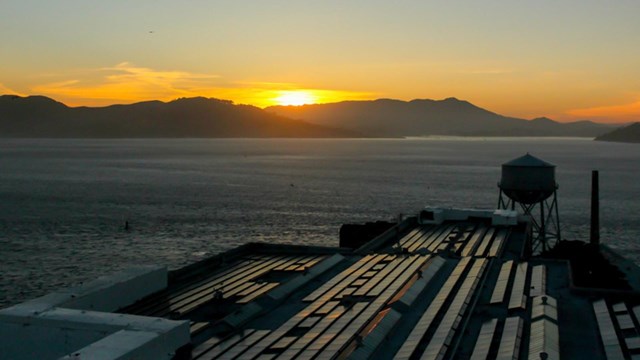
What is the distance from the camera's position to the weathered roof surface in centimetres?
2341

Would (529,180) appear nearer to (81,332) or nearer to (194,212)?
(81,332)

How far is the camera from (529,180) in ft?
221

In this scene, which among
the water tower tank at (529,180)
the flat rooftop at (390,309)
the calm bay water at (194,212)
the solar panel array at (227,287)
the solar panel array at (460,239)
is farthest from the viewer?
the calm bay water at (194,212)

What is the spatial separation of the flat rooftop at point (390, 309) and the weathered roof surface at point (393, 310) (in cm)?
6

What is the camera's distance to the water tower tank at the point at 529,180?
2643 inches

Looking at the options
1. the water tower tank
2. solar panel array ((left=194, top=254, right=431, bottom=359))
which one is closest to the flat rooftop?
solar panel array ((left=194, top=254, right=431, bottom=359))

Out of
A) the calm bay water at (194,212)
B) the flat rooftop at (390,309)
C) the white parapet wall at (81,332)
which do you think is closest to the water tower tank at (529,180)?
the calm bay water at (194,212)

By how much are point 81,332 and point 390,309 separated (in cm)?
1193

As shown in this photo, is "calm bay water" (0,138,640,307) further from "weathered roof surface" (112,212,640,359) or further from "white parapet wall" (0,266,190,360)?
"white parapet wall" (0,266,190,360)

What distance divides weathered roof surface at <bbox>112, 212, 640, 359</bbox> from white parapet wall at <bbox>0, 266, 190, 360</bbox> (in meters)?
1.93

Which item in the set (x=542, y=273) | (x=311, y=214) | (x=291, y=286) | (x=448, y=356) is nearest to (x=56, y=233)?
(x=311, y=214)

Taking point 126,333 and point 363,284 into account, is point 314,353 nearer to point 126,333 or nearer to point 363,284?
point 126,333

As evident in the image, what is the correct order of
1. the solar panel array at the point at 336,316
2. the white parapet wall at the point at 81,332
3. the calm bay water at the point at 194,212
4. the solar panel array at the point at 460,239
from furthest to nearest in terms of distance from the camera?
the calm bay water at the point at 194,212 → the solar panel array at the point at 460,239 → the solar panel array at the point at 336,316 → the white parapet wall at the point at 81,332

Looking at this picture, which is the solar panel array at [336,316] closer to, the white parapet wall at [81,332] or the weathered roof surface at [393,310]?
the weathered roof surface at [393,310]
